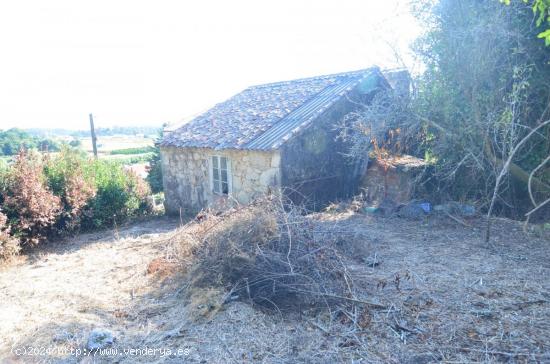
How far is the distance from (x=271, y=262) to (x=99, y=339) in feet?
6.91

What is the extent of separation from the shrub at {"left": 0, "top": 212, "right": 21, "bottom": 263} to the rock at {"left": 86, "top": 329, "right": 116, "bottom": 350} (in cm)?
583

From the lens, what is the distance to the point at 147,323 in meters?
4.44

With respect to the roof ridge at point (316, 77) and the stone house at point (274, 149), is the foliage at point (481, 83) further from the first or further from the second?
the roof ridge at point (316, 77)

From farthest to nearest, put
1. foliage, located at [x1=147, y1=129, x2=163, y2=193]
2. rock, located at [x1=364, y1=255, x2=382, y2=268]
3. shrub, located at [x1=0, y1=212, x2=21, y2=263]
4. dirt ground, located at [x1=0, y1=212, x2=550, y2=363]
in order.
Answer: foliage, located at [x1=147, y1=129, x2=163, y2=193] → shrub, located at [x1=0, y1=212, x2=21, y2=263] → rock, located at [x1=364, y1=255, x2=382, y2=268] → dirt ground, located at [x1=0, y1=212, x2=550, y2=363]

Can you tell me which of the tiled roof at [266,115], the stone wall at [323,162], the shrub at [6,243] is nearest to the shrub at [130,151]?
the tiled roof at [266,115]

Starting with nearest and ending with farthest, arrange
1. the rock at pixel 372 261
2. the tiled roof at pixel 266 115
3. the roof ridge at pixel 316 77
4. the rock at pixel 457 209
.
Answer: the rock at pixel 372 261, the rock at pixel 457 209, the tiled roof at pixel 266 115, the roof ridge at pixel 316 77

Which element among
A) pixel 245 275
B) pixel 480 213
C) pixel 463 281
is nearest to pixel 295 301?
pixel 245 275

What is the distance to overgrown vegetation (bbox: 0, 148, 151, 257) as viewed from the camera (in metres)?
9.13

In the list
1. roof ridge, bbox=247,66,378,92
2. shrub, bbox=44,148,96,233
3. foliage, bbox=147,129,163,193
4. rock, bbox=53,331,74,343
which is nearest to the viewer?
rock, bbox=53,331,74,343

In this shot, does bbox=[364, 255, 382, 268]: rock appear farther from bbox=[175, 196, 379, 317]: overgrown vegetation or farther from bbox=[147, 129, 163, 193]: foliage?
bbox=[147, 129, 163, 193]: foliage

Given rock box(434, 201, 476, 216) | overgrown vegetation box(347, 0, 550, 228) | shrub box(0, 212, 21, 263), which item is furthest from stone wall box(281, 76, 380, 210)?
shrub box(0, 212, 21, 263)

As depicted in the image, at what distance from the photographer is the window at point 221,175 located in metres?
10.8

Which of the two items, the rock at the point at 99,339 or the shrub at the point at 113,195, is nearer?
the rock at the point at 99,339

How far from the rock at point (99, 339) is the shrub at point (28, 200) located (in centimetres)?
650
